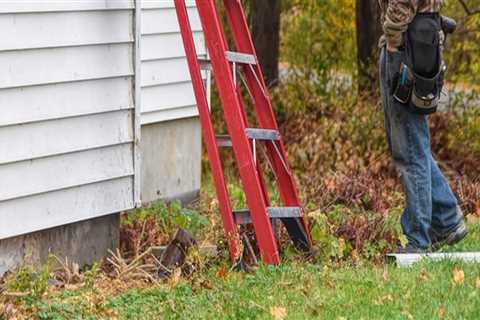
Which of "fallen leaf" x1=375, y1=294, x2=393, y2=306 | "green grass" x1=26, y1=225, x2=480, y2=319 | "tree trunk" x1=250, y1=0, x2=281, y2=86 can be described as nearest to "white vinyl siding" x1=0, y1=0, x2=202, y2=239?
"green grass" x1=26, y1=225, x2=480, y2=319

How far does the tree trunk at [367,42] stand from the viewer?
15461 mm

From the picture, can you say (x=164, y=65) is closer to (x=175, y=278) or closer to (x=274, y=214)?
(x=274, y=214)

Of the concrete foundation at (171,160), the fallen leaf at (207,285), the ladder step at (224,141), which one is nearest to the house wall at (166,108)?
the concrete foundation at (171,160)

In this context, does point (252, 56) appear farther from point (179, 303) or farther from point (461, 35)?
point (461, 35)

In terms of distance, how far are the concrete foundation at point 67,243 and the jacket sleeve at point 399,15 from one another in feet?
7.53

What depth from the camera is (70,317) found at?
6898 mm

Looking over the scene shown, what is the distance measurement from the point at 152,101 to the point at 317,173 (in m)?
3.64

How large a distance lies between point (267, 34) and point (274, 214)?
30.1 ft

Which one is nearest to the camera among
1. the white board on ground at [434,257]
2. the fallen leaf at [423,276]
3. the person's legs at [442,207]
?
the fallen leaf at [423,276]

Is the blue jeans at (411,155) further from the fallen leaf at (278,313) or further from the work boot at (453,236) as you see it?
the fallen leaf at (278,313)

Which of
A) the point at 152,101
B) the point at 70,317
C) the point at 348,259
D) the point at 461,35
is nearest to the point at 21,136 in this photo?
the point at 70,317

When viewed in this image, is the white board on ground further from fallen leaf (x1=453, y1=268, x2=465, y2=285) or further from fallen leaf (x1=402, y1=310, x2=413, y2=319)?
fallen leaf (x1=402, y1=310, x2=413, y2=319)

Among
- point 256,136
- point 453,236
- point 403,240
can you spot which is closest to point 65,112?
point 256,136

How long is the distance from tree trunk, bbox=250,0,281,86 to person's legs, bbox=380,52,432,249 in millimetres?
8398
